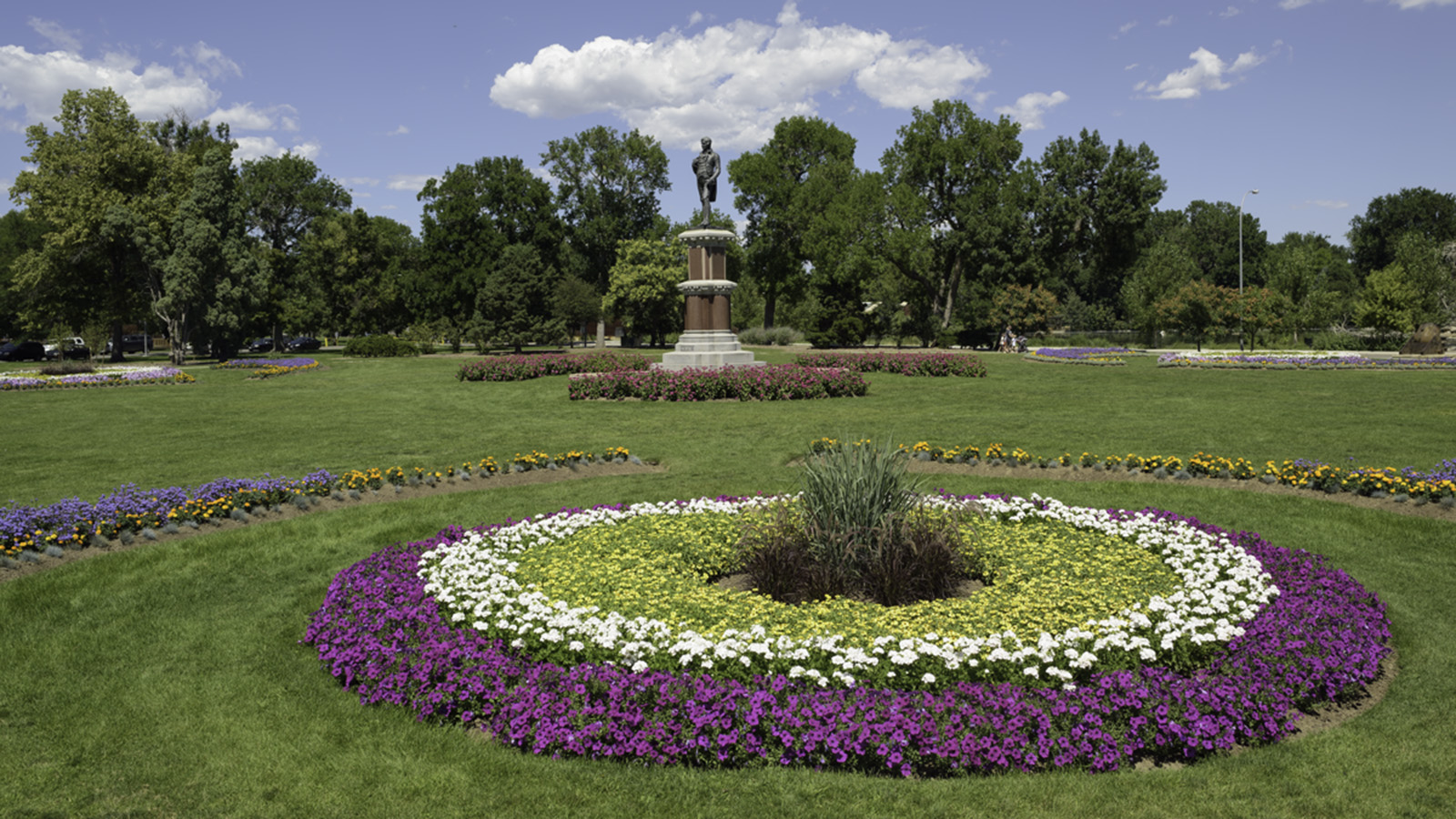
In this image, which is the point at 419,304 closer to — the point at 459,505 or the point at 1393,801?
the point at 459,505

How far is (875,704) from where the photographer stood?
4.65 m

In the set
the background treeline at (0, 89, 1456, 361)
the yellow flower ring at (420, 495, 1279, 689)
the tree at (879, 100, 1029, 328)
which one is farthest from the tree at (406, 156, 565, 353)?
the yellow flower ring at (420, 495, 1279, 689)

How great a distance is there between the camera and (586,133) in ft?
203

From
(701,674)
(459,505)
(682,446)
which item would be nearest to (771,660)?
(701,674)

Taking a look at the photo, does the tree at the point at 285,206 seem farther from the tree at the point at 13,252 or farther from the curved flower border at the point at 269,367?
the curved flower border at the point at 269,367

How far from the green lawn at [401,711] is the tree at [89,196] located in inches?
1140

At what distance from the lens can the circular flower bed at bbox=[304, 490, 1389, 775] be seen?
4504 millimetres

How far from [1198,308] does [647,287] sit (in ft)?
106

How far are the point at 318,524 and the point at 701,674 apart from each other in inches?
242

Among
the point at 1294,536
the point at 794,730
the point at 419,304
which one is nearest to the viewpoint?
the point at 794,730

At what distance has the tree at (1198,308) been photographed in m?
47.7

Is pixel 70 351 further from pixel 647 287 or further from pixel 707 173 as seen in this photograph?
pixel 707 173

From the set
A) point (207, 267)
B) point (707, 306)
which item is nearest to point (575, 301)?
point (207, 267)

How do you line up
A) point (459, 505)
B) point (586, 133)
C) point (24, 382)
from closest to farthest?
1. point (459, 505)
2. point (24, 382)
3. point (586, 133)
